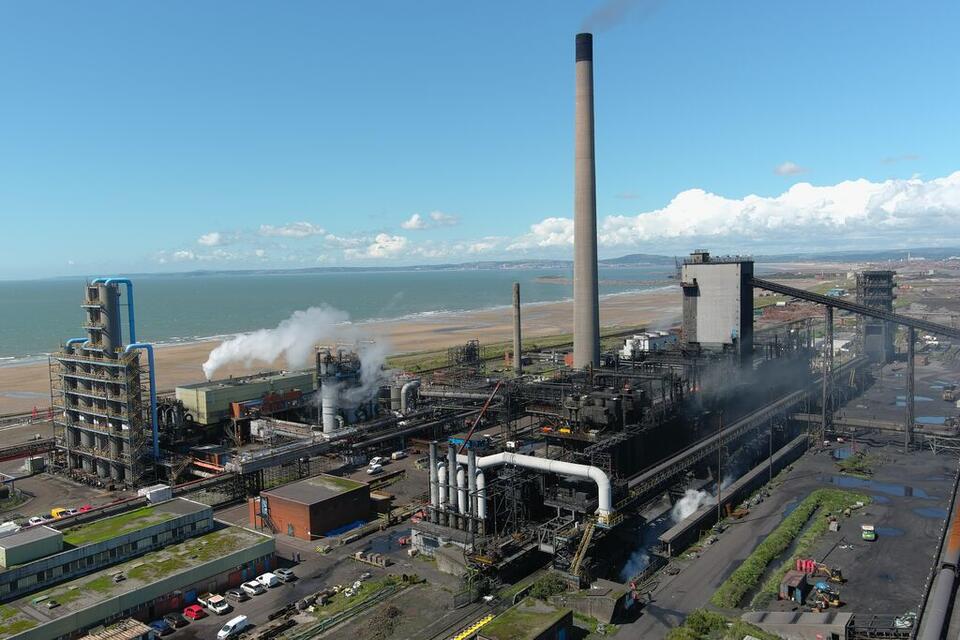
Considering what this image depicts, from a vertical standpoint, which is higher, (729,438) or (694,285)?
(694,285)

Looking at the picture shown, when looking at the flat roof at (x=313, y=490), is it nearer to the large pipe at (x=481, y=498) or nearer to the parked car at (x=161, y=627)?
the large pipe at (x=481, y=498)

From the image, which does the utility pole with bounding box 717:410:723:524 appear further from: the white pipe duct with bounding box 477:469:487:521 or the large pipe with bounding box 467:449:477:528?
the large pipe with bounding box 467:449:477:528

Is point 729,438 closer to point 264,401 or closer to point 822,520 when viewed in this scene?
point 822,520

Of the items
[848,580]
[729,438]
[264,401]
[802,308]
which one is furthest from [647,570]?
[802,308]

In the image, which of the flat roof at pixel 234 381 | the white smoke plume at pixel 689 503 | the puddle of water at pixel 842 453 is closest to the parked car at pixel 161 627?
the white smoke plume at pixel 689 503

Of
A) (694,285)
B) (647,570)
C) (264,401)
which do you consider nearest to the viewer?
(647,570)
